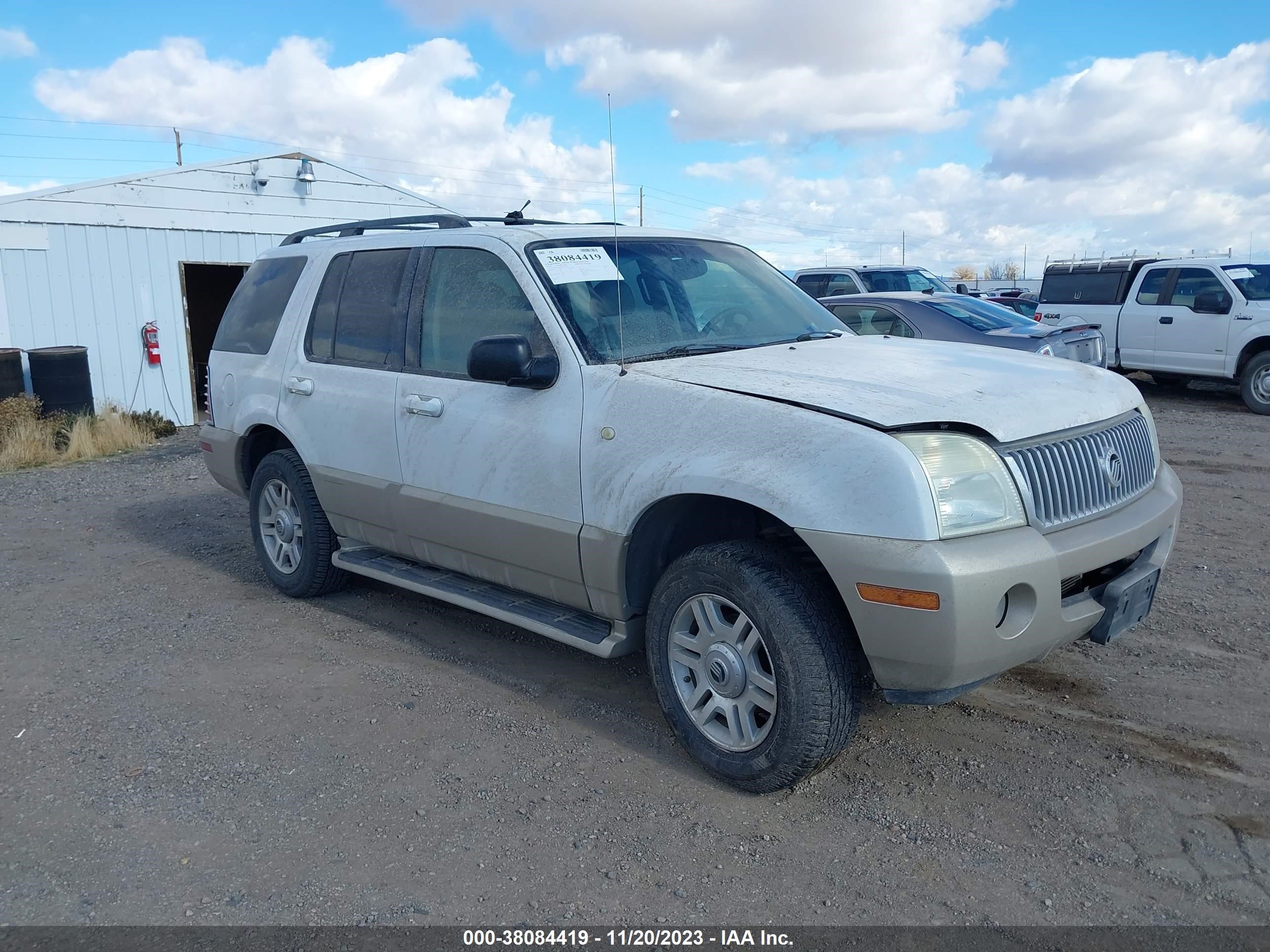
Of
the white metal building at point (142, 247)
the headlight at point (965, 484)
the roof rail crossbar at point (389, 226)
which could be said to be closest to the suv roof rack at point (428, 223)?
the roof rail crossbar at point (389, 226)

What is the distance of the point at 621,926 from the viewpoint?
2.89 meters

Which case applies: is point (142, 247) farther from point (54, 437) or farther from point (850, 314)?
point (850, 314)

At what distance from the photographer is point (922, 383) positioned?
143 inches

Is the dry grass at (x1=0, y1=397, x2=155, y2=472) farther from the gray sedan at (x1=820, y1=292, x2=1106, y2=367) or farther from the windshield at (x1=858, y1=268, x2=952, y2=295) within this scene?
the windshield at (x1=858, y1=268, x2=952, y2=295)

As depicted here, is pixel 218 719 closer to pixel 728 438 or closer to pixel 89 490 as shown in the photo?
pixel 728 438

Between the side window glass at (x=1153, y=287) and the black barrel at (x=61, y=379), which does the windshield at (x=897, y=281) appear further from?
the black barrel at (x=61, y=379)

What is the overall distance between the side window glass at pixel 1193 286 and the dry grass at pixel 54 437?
13558 mm

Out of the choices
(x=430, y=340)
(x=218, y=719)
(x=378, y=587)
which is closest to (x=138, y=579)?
(x=378, y=587)

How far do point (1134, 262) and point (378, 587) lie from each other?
12.5 m

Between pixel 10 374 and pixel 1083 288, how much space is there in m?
14.4

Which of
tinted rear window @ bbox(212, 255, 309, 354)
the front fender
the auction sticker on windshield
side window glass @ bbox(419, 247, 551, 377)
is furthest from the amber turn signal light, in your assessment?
tinted rear window @ bbox(212, 255, 309, 354)

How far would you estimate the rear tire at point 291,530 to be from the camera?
5621mm

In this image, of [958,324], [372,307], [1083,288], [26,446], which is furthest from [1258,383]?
[26,446]

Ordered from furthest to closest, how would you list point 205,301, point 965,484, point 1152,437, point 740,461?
point 205,301 → point 1152,437 → point 740,461 → point 965,484
